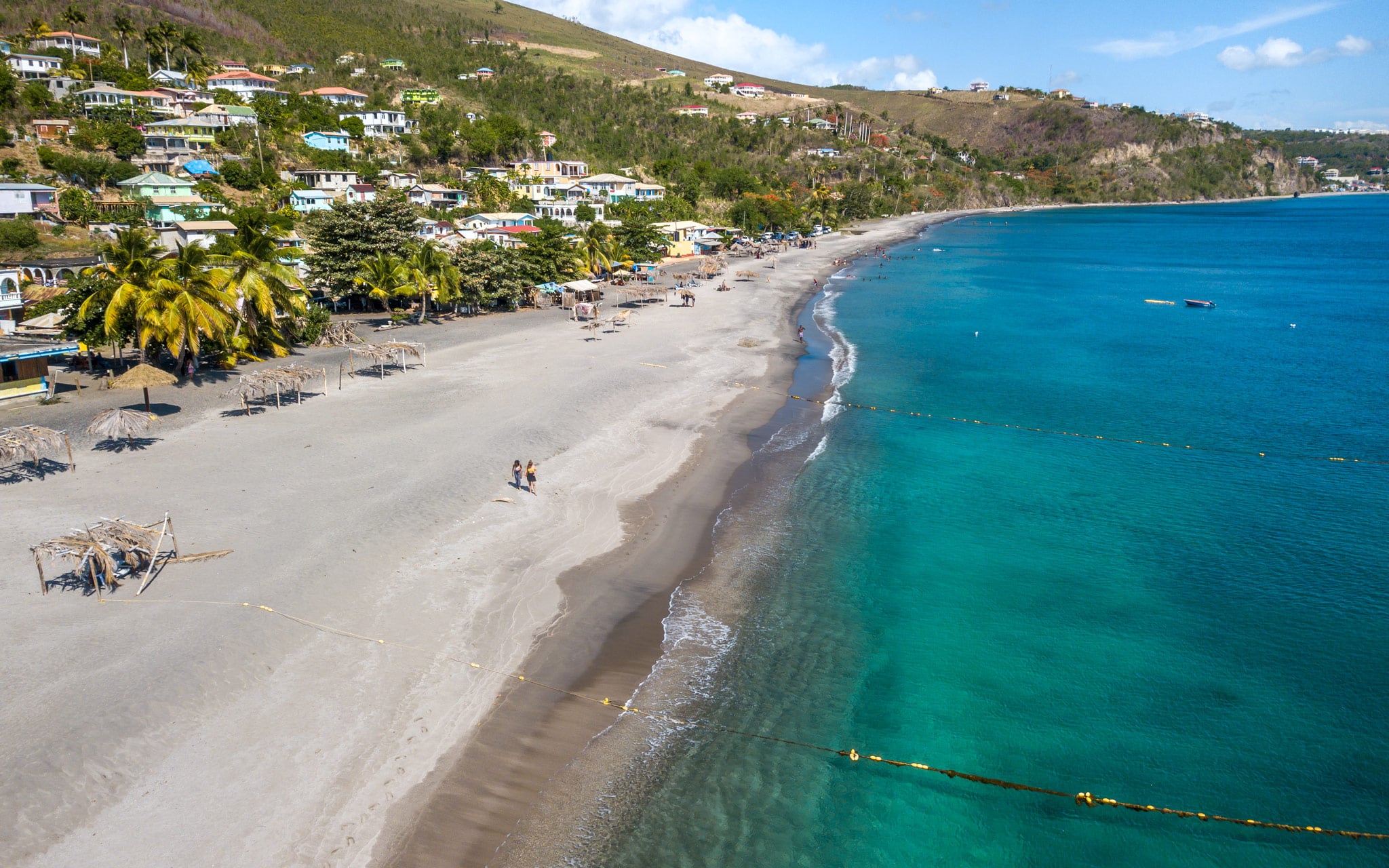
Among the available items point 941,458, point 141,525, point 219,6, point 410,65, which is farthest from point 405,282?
point 219,6

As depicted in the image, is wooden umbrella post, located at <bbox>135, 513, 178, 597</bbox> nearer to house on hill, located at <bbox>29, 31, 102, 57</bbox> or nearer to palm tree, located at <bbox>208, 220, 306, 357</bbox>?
palm tree, located at <bbox>208, 220, 306, 357</bbox>

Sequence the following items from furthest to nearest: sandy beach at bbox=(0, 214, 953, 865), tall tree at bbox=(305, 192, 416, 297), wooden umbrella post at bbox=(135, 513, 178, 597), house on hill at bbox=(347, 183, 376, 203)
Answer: house on hill at bbox=(347, 183, 376, 203) < tall tree at bbox=(305, 192, 416, 297) < wooden umbrella post at bbox=(135, 513, 178, 597) < sandy beach at bbox=(0, 214, 953, 865)

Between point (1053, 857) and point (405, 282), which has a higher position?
point (405, 282)

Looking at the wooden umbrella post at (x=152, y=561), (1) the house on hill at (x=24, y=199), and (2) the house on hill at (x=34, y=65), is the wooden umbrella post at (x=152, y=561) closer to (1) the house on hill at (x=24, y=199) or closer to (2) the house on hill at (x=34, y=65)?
(1) the house on hill at (x=24, y=199)

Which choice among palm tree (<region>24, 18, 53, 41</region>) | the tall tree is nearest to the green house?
the tall tree

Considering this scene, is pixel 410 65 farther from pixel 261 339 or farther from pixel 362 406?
pixel 362 406

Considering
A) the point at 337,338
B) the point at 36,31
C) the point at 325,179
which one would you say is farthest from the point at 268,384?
the point at 36,31
